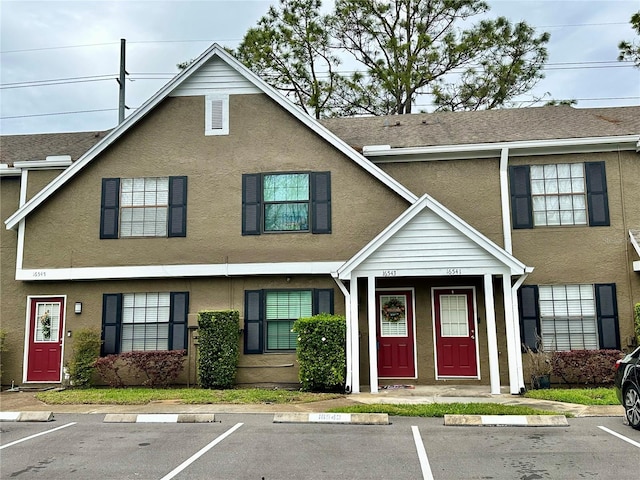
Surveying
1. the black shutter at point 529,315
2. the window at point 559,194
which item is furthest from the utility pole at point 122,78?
the black shutter at point 529,315

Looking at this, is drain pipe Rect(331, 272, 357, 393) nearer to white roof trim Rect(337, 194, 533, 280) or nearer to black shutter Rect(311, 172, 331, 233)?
white roof trim Rect(337, 194, 533, 280)

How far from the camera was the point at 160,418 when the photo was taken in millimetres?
10070

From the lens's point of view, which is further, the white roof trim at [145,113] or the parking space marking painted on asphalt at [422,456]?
the white roof trim at [145,113]

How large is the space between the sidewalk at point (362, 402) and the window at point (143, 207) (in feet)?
14.5

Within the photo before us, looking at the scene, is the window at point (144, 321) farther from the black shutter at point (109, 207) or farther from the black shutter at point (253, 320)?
the black shutter at point (109, 207)

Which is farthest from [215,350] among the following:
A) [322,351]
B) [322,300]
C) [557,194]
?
[557,194]

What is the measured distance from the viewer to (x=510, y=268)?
12586 millimetres

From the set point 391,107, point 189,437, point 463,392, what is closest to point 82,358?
point 189,437

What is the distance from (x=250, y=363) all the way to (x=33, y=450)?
20.2 feet

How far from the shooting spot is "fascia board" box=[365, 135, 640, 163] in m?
13.9

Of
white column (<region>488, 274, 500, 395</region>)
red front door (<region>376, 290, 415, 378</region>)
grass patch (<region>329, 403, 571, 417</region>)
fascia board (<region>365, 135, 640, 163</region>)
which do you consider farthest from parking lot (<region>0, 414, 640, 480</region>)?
fascia board (<region>365, 135, 640, 163</region>)

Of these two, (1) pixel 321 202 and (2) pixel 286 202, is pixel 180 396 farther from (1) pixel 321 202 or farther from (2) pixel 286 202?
(1) pixel 321 202

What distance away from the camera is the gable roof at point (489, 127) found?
1475 cm

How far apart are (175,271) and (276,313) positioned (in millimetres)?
2681
